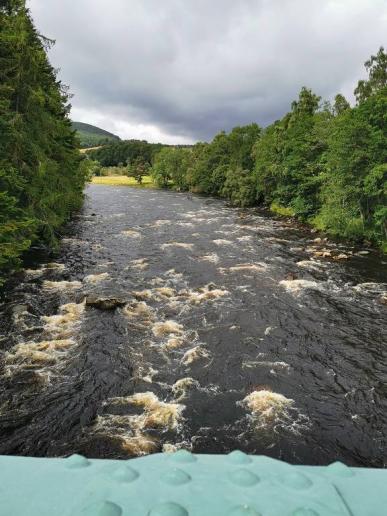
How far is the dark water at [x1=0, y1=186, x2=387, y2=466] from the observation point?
386 inches

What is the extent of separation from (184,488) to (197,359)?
1163 centimetres

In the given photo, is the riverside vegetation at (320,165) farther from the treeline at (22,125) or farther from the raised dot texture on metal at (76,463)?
the raised dot texture on metal at (76,463)

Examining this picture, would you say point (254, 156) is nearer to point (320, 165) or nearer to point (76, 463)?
point (320, 165)

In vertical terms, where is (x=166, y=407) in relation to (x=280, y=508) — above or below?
below

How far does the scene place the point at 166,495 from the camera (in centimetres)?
206

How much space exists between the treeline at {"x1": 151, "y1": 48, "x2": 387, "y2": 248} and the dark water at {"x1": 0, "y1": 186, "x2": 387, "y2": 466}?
8453 mm

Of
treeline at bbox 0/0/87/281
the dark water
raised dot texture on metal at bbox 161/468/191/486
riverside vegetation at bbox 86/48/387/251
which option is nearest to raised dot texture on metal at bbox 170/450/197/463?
raised dot texture on metal at bbox 161/468/191/486

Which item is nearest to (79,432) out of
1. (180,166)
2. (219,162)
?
(219,162)

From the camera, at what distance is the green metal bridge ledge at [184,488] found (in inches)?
77.1

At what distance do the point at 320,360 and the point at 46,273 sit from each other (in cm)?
1685

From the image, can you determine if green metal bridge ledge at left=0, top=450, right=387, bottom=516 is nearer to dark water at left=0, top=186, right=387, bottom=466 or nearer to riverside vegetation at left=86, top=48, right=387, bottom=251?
dark water at left=0, top=186, right=387, bottom=466

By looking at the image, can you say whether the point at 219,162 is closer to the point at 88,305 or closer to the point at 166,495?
the point at 88,305

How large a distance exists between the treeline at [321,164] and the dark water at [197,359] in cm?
845

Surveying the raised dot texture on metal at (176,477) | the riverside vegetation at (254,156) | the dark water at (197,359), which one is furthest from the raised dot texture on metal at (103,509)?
the riverside vegetation at (254,156)
